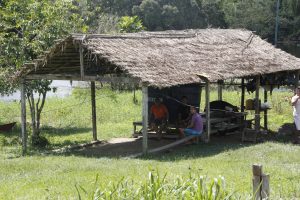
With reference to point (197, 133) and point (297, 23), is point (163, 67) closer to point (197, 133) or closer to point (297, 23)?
point (197, 133)

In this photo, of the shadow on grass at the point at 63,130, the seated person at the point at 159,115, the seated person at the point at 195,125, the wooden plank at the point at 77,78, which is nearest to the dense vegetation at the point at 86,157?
the shadow on grass at the point at 63,130

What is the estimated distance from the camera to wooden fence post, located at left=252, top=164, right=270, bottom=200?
5.98 m

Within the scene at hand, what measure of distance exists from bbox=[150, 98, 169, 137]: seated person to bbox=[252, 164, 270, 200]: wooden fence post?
10698mm

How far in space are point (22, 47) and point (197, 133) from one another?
6168 millimetres

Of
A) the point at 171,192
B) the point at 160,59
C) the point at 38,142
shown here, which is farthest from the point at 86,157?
the point at 171,192

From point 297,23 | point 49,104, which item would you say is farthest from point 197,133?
point 297,23

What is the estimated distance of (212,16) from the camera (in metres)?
75.4

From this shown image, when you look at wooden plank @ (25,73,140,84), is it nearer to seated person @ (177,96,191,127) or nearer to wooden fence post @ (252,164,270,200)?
seated person @ (177,96,191,127)

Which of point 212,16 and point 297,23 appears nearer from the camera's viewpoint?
point 297,23

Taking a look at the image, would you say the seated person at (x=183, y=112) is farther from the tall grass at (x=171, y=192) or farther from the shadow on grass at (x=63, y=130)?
the tall grass at (x=171, y=192)

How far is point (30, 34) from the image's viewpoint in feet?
58.1

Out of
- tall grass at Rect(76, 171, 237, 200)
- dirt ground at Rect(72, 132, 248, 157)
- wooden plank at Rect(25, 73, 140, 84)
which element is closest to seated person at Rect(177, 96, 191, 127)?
dirt ground at Rect(72, 132, 248, 157)

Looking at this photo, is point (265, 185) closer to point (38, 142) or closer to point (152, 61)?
point (152, 61)

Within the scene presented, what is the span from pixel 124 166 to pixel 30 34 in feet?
24.9
